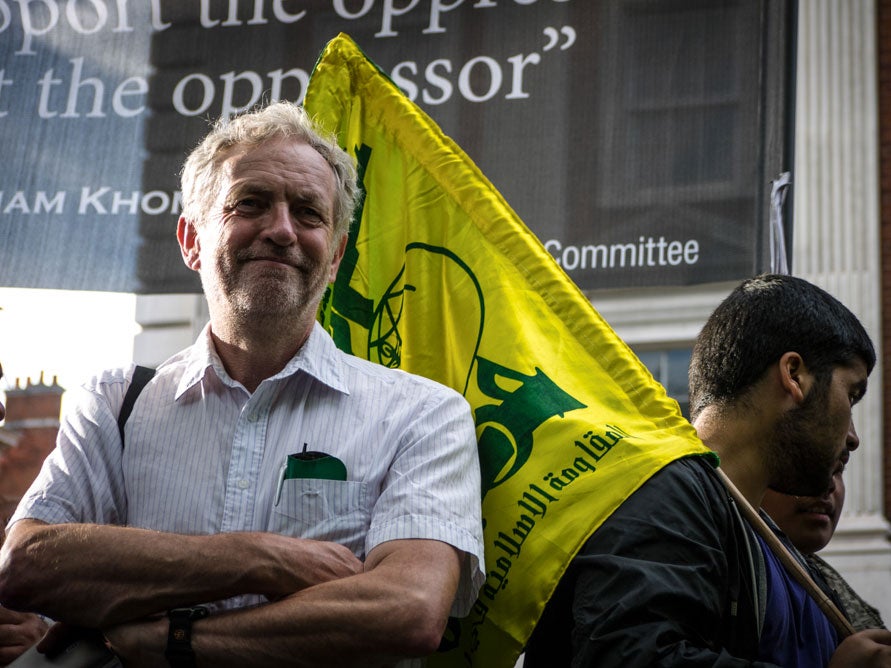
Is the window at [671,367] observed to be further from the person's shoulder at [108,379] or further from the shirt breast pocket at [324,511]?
the shirt breast pocket at [324,511]

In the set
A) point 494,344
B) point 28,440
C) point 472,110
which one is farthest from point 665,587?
point 28,440

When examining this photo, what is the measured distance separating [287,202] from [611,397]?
0.89m

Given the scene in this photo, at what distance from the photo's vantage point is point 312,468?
2.67 metres

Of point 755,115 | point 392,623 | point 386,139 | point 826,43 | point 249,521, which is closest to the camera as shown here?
point 392,623

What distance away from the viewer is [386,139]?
3.54 meters

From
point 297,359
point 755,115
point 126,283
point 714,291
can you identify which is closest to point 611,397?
point 297,359

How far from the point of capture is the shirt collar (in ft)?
9.30

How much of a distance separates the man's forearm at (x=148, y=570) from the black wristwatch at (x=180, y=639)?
28 mm

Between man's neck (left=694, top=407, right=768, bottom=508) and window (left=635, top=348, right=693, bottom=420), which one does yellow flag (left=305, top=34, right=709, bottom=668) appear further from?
window (left=635, top=348, right=693, bottom=420)

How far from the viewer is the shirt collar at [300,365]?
9.30ft

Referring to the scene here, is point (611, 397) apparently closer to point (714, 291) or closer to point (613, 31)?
point (613, 31)

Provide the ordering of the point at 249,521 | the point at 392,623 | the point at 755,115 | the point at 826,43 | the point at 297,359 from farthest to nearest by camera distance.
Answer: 1. the point at 826,43
2. the point at 755,115
3. the point at 297,359
4. the point at 249,521
5. the point at 392,623

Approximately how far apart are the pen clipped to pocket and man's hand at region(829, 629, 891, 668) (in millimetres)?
1046

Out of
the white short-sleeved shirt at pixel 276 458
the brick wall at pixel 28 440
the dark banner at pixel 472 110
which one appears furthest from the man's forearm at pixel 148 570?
the brick wall at pixel 28 440
